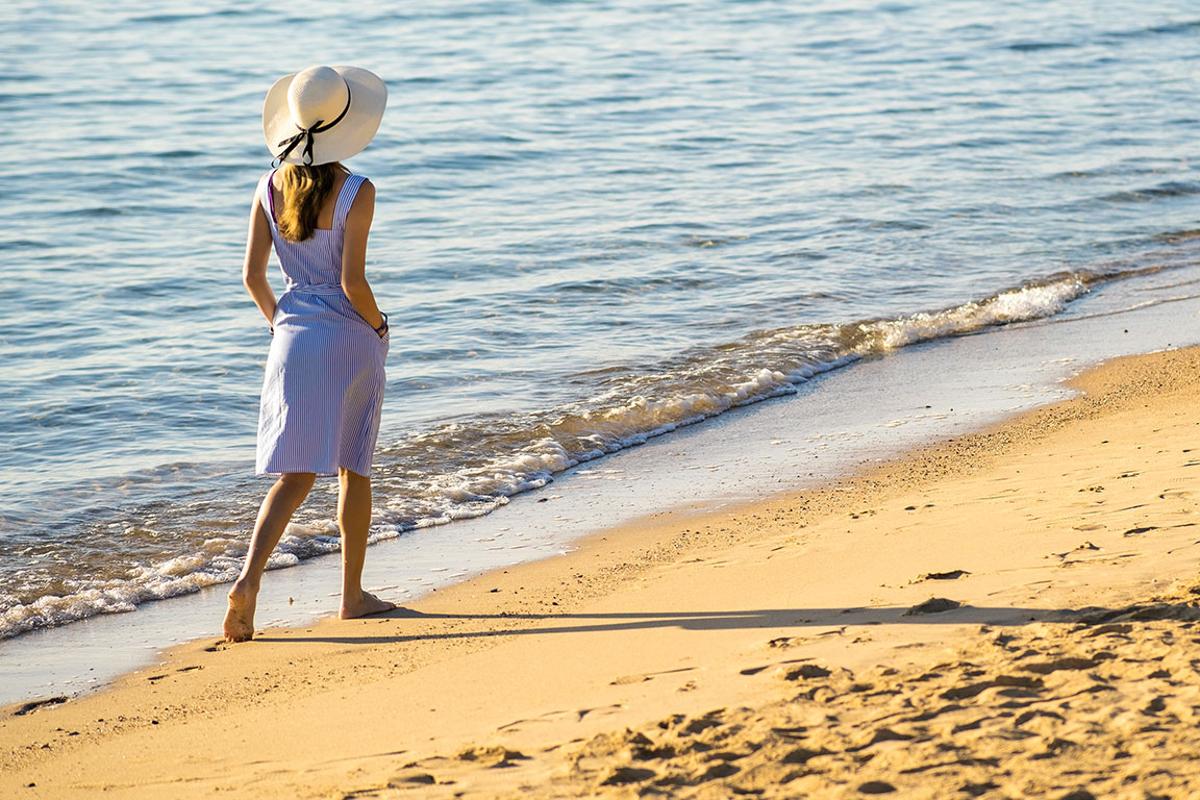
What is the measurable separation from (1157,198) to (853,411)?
6.99 m

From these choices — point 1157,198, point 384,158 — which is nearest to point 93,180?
point 384,158

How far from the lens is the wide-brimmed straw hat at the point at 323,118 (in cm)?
437

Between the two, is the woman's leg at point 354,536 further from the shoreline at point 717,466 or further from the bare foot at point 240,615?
the bare foot at point 240,615

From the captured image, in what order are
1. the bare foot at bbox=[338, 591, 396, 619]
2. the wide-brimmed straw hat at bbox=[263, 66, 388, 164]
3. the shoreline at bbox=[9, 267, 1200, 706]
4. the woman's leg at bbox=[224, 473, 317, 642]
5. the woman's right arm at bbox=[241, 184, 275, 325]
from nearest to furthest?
1. the wide-brimmed straw hat at bbox=[263, 66, 388, 164]
2. the woman's right arm at bbox=[241, 184, 275, 325]
3. the woman's leg at bbox=[224, 473, 317, 642]
4. the bare foot at bbox=[338, 591, 396, 619]
5. the shoreline at bbox=[9, 267, 1200, 706]

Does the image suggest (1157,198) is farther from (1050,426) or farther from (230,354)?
(230,354)

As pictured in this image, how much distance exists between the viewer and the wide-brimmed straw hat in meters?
4.37

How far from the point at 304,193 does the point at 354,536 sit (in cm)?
119

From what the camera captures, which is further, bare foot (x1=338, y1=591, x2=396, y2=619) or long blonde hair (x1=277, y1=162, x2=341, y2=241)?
bare foot (x1=338, y1=591, x2=396, y2=619)

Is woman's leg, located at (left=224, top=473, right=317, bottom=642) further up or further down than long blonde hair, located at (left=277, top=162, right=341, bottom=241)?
further down

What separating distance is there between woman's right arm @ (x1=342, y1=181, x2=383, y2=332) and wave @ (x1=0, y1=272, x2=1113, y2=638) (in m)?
1.65

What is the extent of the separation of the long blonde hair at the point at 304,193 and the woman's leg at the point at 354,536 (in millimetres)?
844

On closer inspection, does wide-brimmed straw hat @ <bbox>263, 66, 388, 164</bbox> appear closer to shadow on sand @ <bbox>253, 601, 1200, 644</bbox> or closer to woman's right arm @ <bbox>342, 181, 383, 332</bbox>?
woman's right arm @ <bbox>342, 181, 383, 332</bbox>

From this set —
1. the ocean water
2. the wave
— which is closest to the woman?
the wave

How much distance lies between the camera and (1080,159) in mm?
14602
